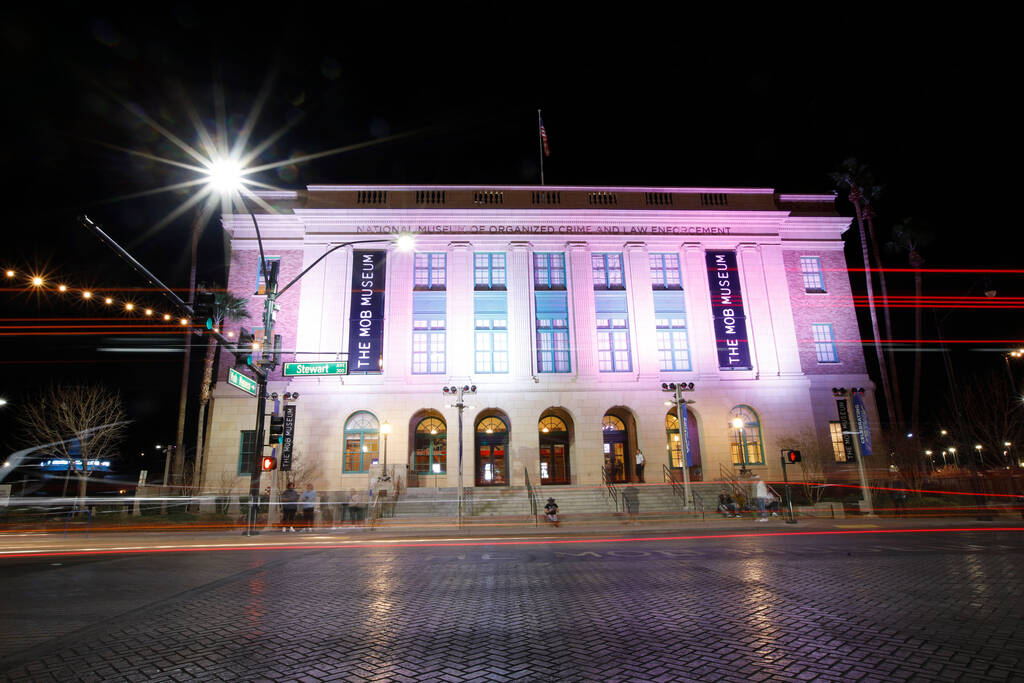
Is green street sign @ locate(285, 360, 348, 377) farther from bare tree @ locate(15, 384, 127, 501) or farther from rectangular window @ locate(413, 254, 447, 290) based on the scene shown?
bare tree @ locate(15, 384, 127, 501)

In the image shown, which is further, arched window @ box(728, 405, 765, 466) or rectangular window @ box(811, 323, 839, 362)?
rectangular window @ box(811, 323, 839, 362)

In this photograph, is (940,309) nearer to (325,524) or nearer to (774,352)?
(774,352)

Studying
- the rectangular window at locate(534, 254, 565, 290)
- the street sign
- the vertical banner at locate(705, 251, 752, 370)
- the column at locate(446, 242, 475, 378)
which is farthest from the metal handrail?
the street sign

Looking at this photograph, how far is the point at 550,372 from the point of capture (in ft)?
97.7

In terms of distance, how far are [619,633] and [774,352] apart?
2970 centimetres

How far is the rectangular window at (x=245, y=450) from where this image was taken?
2823 centimetres

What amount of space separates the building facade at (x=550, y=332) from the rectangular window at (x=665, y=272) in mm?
128

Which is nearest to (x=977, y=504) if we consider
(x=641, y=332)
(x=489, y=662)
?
(x=641, y=332)

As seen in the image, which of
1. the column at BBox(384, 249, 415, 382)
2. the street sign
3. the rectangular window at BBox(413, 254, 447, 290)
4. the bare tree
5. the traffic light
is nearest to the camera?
the street sign

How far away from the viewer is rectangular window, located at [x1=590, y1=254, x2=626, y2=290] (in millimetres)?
31688

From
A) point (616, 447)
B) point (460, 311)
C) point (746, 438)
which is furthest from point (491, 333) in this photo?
point (746, 438)

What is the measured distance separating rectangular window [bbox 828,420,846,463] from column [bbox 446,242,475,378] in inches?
865

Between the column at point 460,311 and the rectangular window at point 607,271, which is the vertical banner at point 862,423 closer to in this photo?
the rectangular window at point 607,271

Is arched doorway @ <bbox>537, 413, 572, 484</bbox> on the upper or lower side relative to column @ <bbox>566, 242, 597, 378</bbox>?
lower
